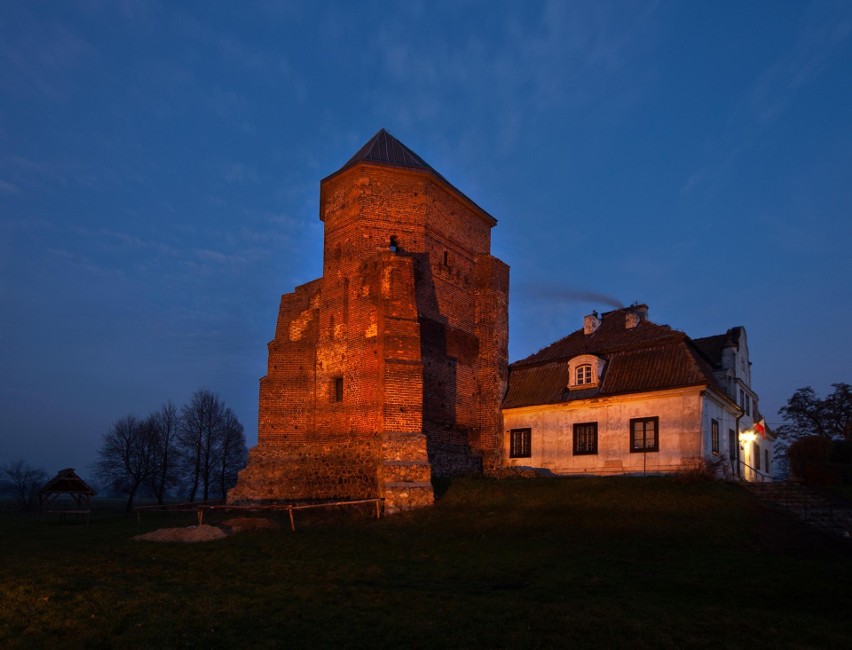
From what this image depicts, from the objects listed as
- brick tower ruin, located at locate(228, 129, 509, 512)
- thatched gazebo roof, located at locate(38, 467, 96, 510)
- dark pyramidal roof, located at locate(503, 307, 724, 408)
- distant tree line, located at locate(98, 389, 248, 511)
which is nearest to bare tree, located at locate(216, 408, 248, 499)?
distant tree line, located at locate(98, 389, 248, 511)

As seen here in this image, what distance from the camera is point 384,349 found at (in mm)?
21672

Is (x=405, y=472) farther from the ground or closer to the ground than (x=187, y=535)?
farther from the ground

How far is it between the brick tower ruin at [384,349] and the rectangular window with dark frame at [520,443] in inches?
27.1

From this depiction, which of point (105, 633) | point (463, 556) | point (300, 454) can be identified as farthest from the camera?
point (300, 454)

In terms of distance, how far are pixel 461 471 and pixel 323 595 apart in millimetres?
14836

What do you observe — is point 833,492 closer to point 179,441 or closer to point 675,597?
point 675,597

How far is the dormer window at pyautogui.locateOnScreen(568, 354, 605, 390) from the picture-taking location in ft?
78.9

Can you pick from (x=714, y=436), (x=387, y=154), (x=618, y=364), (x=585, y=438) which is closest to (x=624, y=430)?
(x=585, y=438)

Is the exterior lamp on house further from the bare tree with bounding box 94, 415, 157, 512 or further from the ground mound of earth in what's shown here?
the bare tree with bounding box 94, 415, 157, 512

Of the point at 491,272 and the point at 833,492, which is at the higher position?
the point at 491,272

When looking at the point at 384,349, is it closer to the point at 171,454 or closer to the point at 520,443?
the point at 520,443

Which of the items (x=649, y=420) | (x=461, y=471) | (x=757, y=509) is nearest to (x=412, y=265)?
(x=461, y=471)

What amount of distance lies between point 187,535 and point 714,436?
17.2 meters

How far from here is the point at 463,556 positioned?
13680 millimetres
